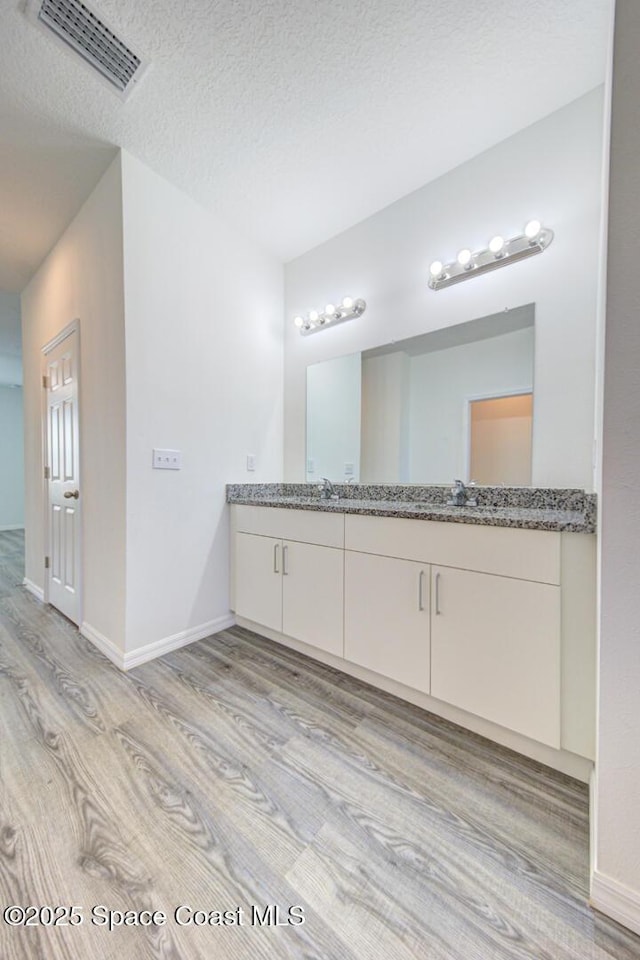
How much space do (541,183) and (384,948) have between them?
2.66 meters

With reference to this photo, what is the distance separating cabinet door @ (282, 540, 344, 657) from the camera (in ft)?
5.85

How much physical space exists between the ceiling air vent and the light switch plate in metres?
1.55

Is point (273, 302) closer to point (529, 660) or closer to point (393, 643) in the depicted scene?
point (393, 643)

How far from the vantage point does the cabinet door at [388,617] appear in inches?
58.5

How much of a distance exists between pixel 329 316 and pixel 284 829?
101 inches

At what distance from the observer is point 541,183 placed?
166 cm

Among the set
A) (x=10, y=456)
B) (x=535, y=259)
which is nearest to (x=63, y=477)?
(x=535, y=259)

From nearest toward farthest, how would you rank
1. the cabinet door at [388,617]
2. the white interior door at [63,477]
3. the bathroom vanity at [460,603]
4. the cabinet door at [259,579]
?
1. the bathroom vanity at [460,603]
2. the cabinet door at [388,617]
3. the cabinet door at [259,579]
4. the white interior door at [63,477]

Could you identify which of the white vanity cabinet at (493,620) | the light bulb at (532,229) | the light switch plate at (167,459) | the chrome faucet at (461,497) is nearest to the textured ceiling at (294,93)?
the light bulb at (532,229)

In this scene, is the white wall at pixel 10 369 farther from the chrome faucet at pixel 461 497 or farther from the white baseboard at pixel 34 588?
the chrome faucet at pixel 461 497

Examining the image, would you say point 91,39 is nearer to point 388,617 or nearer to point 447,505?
point 447,505

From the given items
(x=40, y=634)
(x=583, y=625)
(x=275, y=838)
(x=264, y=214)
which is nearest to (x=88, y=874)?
(x=275, y=838)

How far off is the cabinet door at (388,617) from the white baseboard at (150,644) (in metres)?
0.94

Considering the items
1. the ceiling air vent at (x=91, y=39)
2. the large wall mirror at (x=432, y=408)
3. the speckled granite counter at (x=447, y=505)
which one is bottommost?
the speckled granite counter at (x=447, y=505)
